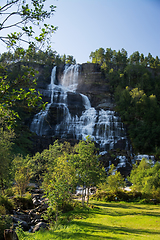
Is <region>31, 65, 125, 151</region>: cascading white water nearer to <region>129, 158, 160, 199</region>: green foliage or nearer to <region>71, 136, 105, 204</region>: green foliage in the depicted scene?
<region>129, 158, 160, 199</region>: green foliage

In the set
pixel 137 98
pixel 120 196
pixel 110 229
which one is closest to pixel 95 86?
pixel 137 98

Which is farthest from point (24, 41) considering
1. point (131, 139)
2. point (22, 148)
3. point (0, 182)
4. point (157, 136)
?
point (157, 136)

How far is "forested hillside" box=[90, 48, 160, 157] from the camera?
5681 cm

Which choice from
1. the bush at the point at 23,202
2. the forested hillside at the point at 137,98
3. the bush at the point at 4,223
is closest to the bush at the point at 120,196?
the bush at the point at 23,202

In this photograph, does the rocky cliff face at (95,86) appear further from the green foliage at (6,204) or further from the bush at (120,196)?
the green foliage at (6,204)

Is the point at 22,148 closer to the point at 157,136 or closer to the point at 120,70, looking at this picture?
the point at 157,136

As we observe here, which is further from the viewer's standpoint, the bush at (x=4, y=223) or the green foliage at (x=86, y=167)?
the green foliage at (x=86, y=167)

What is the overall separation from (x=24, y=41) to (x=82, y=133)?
2022 inches

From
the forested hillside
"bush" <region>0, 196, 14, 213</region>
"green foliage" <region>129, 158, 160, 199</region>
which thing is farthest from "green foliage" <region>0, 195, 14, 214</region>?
the forested hillside

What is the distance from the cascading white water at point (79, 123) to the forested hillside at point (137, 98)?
5896 millimetres

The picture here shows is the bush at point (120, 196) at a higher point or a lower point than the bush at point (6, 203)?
lower

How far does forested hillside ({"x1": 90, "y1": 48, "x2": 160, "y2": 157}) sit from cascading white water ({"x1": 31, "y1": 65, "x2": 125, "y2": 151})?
5896 millimetres

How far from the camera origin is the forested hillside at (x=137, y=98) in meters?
56.8

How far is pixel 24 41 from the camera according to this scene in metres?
5.48
